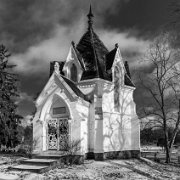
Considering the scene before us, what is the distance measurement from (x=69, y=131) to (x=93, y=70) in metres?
5.60

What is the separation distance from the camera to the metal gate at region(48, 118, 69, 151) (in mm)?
18550

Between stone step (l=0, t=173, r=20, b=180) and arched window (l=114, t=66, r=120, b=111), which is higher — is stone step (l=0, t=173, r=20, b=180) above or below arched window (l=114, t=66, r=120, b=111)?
below

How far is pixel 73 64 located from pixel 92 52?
1.99 metres

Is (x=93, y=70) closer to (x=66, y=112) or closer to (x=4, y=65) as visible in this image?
(x=66, y=112)

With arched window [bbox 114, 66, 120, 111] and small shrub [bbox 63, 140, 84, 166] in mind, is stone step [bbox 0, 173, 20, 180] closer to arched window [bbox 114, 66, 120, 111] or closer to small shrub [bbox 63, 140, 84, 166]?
small shrub [bbox 63, 140, 84, 166]

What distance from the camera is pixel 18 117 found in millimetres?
32438

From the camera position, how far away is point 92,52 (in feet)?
72.6

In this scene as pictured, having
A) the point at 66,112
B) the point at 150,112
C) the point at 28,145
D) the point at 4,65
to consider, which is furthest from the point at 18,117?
the point at 150,112

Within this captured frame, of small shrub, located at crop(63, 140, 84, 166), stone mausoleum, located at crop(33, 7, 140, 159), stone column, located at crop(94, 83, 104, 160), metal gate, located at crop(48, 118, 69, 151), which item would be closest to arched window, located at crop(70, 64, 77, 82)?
stone mausoleum, located at crop(33, 7, 140, 159)

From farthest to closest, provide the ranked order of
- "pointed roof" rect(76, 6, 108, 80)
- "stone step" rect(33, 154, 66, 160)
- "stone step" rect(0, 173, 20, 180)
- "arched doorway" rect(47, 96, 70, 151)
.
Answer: "pointed roof" rect(76, 6, 108, 80) < "arched doorway" rect(47, 96, 70, 151) < "stone step" rect(33, 154, 66, 160) < "stone step" rect(0, 173, 20, 180)

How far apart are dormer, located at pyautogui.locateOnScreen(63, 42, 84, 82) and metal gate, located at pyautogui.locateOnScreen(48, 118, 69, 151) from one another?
4.14 metres

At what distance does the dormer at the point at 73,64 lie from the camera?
2142 cm

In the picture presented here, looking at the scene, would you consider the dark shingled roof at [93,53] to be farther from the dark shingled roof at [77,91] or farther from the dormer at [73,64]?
the dark shingled roof at [77,91]

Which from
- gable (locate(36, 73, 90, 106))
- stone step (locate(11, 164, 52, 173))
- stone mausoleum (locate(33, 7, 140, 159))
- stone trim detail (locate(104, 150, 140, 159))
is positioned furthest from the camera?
stone trim detail (locate(104, 150, 140, 159))
